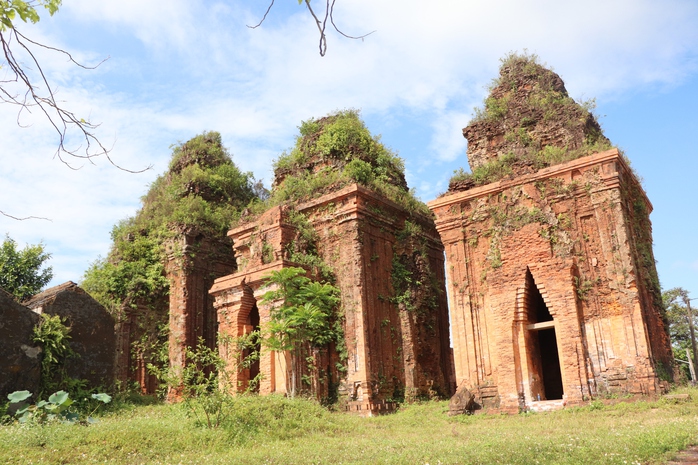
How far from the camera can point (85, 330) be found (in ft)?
38.9

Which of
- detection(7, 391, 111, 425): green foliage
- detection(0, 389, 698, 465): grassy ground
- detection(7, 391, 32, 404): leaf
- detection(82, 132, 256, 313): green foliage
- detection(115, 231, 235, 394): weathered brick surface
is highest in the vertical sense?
detection(82, 132, 256, 313): green foliage

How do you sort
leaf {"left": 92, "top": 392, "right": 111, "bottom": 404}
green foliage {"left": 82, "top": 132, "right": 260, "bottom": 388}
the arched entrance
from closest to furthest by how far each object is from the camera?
leaf {"left": 92, "top": 392, "right": 111, "bottom": 404} < the arched entrance < green foliage {"left": 82, "top": 132, "right": 260, "bottom": 388}

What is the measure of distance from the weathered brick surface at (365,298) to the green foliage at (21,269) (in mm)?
8860

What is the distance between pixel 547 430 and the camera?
31.8 feet

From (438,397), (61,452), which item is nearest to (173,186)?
(438,397)

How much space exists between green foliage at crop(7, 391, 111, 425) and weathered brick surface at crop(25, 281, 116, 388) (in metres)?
1.24

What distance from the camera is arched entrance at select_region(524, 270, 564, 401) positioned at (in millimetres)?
12814

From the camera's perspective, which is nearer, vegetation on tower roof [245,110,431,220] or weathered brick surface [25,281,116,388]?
weathered brick surface [25,281,116,388]

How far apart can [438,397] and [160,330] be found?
8275mm

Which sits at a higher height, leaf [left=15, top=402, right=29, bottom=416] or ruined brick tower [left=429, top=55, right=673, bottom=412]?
ruined brick tower [left=429, top=55, right=673, bottom=412]

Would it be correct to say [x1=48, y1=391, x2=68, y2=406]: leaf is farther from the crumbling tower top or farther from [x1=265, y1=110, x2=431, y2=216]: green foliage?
the crumbling tower top

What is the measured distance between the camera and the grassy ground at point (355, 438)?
733cm

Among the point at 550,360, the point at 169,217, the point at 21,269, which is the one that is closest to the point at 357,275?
the point at 550,360

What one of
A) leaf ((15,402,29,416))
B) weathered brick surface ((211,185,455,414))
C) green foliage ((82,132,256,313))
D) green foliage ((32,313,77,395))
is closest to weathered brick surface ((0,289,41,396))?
green foliage ((32,313,77,395))
